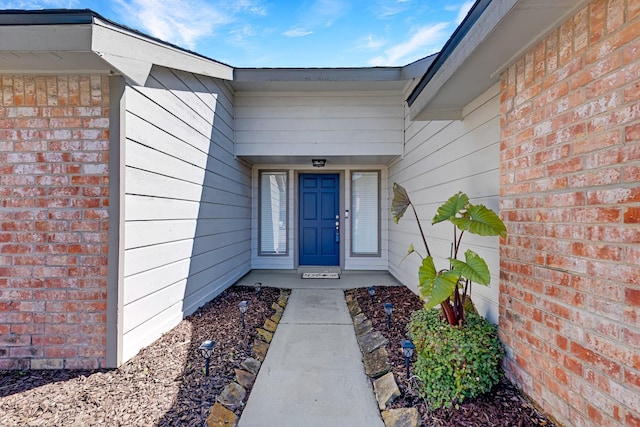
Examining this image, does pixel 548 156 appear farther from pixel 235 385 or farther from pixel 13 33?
pixel 13 33

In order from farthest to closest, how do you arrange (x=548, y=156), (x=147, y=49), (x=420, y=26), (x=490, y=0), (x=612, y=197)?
(x=420, y=26)
(x=147, y=49)
(x=548, y=156)
(x=490, y=0)
(x=612, y=197)

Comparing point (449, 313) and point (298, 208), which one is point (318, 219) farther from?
point (449, 313)

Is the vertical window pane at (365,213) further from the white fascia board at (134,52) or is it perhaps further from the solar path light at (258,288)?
the white fascia board at (134,52)

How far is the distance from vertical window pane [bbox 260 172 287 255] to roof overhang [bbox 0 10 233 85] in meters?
3.50

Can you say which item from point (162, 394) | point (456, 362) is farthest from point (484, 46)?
point (162, 394)

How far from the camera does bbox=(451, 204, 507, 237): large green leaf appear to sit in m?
1.84

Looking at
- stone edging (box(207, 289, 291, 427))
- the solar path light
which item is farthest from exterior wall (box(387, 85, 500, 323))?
the solar path light

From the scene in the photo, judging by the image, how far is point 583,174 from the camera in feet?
4.66

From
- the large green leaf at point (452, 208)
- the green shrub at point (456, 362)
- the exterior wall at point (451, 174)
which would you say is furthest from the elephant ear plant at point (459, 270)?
the exterior wall at point (451, 174)

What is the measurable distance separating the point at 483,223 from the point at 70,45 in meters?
2.74

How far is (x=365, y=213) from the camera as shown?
18.8 feet

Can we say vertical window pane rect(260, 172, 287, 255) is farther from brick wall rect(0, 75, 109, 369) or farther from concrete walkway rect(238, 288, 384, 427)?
brick wall rect(0, 75, 109, 369)

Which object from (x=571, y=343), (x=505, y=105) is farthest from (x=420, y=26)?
(x=571, y=343)

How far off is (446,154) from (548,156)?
1466 millimetres
